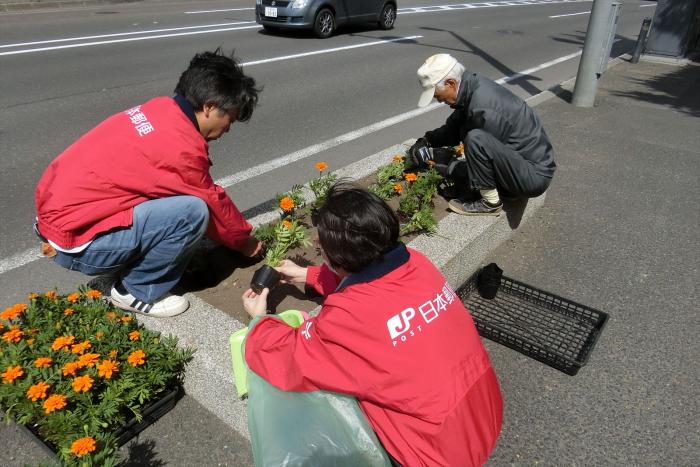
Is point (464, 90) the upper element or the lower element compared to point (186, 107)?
lower

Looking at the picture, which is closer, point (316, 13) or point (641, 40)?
point (641, 40)

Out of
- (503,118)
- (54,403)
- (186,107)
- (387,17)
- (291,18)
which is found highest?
(186,107)

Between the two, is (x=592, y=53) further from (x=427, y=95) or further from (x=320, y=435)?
(x=320, y=435)

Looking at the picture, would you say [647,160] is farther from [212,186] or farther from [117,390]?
[117,390]

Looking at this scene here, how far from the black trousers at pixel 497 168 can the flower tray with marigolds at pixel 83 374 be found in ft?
7.56

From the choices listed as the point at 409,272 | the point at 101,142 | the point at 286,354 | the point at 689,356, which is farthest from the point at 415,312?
the point at 689,356

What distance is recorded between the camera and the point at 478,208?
381 cm

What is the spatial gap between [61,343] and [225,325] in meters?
0.71

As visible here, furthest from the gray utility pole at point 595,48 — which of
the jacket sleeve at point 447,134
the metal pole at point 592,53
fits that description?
the jacket sleeve at point 447,134

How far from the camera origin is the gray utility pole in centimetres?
723

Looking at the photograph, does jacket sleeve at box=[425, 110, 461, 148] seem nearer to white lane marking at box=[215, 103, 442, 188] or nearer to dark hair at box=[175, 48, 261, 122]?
white lane marking at box=[215, 103, 442, 188]

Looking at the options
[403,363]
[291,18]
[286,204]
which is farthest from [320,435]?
[291,18]

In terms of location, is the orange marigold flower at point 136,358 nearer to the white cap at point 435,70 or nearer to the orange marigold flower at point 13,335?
the orange marigold flower at point 13,335

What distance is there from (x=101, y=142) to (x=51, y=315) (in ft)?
2.85
